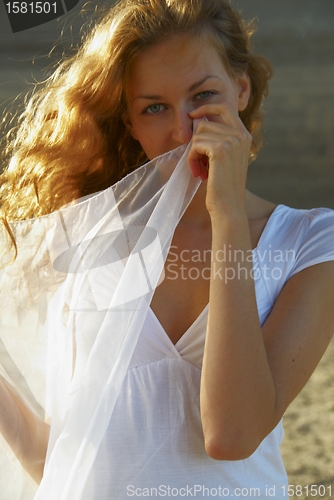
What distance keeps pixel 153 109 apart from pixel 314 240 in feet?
1.64

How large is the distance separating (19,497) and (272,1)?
4.43 meters

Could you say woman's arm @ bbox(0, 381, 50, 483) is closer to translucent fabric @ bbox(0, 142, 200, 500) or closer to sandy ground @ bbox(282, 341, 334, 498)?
translucent fabric @ bbox(0, 142, 200, 500)

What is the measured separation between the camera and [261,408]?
120 centimetres

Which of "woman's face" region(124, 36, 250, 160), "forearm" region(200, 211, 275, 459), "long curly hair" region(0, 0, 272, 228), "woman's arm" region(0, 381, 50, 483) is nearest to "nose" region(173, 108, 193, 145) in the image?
"woman's face" region(124, 36, 250, 160)

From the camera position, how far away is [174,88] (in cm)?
142

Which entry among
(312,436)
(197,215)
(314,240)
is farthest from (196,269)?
(312,436)

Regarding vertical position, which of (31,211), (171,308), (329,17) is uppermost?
(31,211)

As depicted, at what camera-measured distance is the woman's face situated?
1422 mm

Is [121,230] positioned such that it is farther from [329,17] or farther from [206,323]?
[329,17]

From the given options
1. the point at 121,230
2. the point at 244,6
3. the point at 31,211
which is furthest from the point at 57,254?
the point at 244,6

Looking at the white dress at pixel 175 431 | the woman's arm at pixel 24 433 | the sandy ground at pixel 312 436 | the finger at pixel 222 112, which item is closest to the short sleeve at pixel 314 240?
the white dress at pixel 175 431

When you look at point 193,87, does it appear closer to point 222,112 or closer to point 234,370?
point 222,112

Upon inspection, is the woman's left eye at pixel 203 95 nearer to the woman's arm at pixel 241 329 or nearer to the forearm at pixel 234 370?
the woman's arm at pixel 241 329

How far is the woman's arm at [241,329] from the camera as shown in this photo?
47.1 inches
